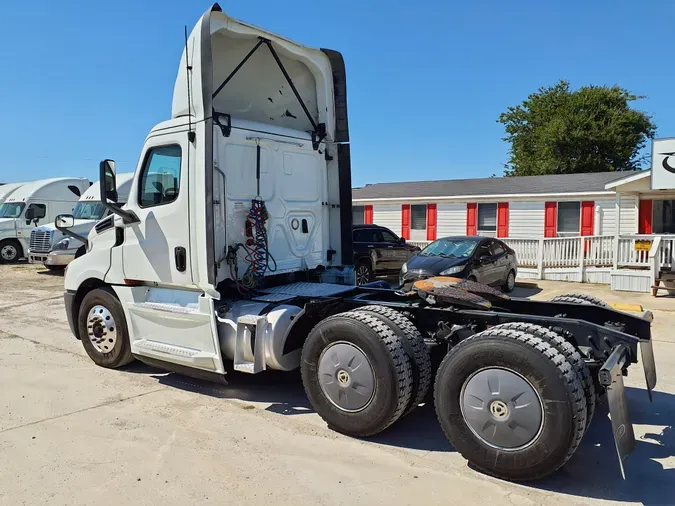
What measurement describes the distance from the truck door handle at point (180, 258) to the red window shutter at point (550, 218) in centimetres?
1789

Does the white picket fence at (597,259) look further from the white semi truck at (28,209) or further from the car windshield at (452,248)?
the white semi truck at (28,209)

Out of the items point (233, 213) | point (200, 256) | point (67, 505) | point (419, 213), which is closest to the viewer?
point (67, 505)

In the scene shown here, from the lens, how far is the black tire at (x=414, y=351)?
427 cm

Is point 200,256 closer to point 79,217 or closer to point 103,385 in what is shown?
point 103,385

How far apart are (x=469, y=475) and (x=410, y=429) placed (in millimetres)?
923

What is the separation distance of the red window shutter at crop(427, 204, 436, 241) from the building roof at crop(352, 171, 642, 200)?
1.77 feet

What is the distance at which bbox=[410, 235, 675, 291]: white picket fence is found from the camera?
13602mm

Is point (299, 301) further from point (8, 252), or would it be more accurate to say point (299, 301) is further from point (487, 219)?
point (8, 252)

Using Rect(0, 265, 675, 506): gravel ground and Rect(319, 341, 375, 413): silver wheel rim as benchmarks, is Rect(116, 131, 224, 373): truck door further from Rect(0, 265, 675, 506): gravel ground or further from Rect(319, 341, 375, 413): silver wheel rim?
Rect(319, 341, 375, 413): silver wheel rim

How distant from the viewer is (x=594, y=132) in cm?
3834

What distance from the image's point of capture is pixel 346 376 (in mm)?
4422

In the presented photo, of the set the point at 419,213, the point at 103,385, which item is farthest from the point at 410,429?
the point at 419,213

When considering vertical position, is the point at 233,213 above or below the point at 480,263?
above

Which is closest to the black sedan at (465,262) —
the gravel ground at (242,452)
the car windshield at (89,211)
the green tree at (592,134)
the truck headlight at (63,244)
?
the gravel ground at (242,452)
